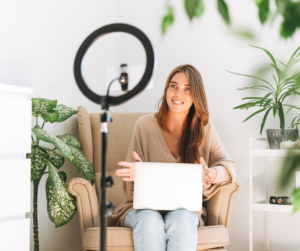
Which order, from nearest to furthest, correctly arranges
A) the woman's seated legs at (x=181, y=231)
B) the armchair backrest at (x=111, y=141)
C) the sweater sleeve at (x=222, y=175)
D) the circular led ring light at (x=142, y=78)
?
the circular led ring light at (x=142, y=78) < the woman's seated legs at (x=181, y=231) < the sweater sleeve at (x=222, y=175) < the armchair backrest at (x=111, y=141)

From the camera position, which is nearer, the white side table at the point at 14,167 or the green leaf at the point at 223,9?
the green leaf at the point at 223,9

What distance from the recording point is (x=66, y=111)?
171 centimetres

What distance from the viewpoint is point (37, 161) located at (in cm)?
152

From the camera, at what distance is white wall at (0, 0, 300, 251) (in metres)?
1.85

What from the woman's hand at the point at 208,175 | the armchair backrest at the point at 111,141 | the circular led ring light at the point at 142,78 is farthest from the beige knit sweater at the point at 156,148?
the circular led ring light at the point at 142,78

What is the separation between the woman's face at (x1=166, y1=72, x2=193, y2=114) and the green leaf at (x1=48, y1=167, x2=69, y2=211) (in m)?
0.66

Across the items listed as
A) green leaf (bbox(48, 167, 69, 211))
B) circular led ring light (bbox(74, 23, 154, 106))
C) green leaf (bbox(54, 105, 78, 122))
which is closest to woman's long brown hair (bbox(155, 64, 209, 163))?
green leaf (bbox(54, 105, 78, 122))

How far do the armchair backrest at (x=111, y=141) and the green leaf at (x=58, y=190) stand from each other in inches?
19.2

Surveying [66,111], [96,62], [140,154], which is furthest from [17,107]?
[96,62]

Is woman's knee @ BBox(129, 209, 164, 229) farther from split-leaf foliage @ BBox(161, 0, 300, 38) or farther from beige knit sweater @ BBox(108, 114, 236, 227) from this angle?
split-leaf foliage @ BBox(161, 0, 300, 38)

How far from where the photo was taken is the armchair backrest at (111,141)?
200 cm

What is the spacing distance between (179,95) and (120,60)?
1.11 meters

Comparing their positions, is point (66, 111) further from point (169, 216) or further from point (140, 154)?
point (169, 216)

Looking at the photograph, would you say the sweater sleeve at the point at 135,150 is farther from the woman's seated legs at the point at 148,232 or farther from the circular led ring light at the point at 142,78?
the circular led ring light at the point at 142,78
